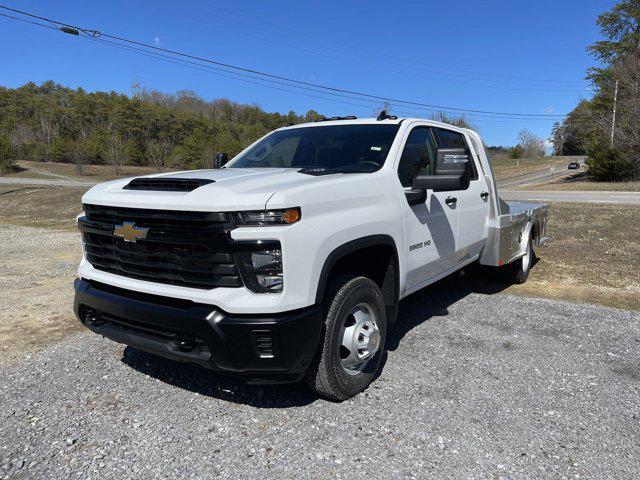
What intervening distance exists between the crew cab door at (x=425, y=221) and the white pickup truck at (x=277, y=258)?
0.7 inches

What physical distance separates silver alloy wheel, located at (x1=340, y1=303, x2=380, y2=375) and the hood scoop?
1.29 meters

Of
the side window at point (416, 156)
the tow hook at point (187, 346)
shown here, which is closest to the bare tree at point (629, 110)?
the side window at point (416, 156)

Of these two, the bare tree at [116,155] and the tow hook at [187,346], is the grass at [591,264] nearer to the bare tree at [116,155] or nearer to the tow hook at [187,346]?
the tow hook at [187,346]

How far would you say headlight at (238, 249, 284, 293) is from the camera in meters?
2.63

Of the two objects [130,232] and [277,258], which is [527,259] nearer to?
[277,258]

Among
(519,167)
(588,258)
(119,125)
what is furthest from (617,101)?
(119,125)

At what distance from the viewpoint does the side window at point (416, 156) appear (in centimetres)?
382

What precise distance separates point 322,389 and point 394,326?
191 centimetres

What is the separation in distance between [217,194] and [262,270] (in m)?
0.49

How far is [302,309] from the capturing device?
2.76 metres

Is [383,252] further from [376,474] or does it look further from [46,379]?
[46,379]

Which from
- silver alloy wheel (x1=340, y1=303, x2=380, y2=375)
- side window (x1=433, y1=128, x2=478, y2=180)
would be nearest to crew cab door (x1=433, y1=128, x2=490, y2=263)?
side window (x1=433, y1=128, x2=478, y2=180)

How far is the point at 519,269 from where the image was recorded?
648 centimetres

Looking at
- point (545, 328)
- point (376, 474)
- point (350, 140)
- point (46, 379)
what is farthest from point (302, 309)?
point (545, 328)
